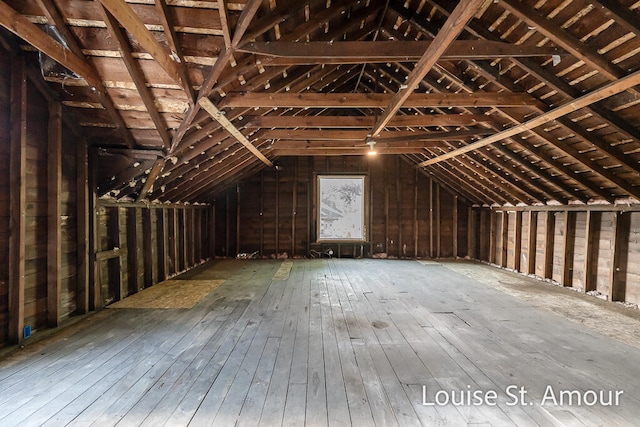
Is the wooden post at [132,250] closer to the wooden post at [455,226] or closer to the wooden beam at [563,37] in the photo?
the wooden beam at [563,37]

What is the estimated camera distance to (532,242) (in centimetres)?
624

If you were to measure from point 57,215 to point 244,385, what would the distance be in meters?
2.72

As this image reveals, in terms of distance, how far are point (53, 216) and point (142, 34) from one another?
2.31 meters

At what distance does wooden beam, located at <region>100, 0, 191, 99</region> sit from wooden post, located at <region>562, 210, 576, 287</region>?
21.1 feet

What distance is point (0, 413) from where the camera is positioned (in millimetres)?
1853

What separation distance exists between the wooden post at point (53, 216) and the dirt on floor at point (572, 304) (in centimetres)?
586

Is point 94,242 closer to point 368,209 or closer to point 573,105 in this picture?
point 573,105

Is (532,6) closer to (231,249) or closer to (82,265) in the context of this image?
(82,265)

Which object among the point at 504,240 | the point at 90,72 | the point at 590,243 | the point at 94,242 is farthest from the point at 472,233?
the point at 90,72

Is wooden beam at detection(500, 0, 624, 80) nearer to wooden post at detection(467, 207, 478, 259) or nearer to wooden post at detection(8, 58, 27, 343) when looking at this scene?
wooden post at detection(8, 58, 27, 343)

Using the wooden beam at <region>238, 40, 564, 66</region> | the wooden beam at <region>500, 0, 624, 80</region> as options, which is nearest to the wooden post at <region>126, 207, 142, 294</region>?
the wooden beam at <region>238, 40, 564, 66</region>

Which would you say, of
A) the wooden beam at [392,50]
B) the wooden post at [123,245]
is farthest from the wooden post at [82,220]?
the wooden beam at [392,50]

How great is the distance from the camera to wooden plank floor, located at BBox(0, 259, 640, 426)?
187 centimetres

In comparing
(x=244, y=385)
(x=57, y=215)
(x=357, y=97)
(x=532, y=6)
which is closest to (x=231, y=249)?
(x=57, y=215)
